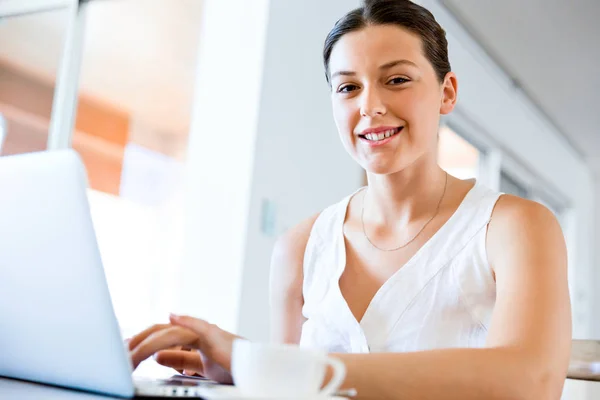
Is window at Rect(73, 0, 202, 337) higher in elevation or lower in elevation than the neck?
higher

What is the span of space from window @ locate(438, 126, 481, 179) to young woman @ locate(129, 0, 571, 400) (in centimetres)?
317

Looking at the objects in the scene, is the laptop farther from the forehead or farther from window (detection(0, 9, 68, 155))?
window (detection(0, 9, 68, 155))

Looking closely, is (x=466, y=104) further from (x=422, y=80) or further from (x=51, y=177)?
(x=51, y=177)

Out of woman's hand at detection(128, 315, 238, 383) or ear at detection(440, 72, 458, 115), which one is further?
ear at detection(440, 72, 458, 115)

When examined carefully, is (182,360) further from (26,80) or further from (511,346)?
(26,80)

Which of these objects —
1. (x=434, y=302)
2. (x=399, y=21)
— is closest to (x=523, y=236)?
(x=434, y=302)

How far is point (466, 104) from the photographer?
13.2 ft

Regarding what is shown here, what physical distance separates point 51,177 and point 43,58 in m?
4.15

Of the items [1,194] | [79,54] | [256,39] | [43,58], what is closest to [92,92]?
[43,58]

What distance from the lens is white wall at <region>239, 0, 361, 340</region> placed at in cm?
244

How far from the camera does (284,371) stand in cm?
52

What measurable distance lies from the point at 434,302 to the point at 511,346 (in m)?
0.32

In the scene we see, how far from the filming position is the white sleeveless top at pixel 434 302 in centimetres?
110

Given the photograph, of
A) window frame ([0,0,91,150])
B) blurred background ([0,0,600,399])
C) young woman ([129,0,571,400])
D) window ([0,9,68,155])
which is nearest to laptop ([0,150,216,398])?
young woman ([129,0,571,400])
